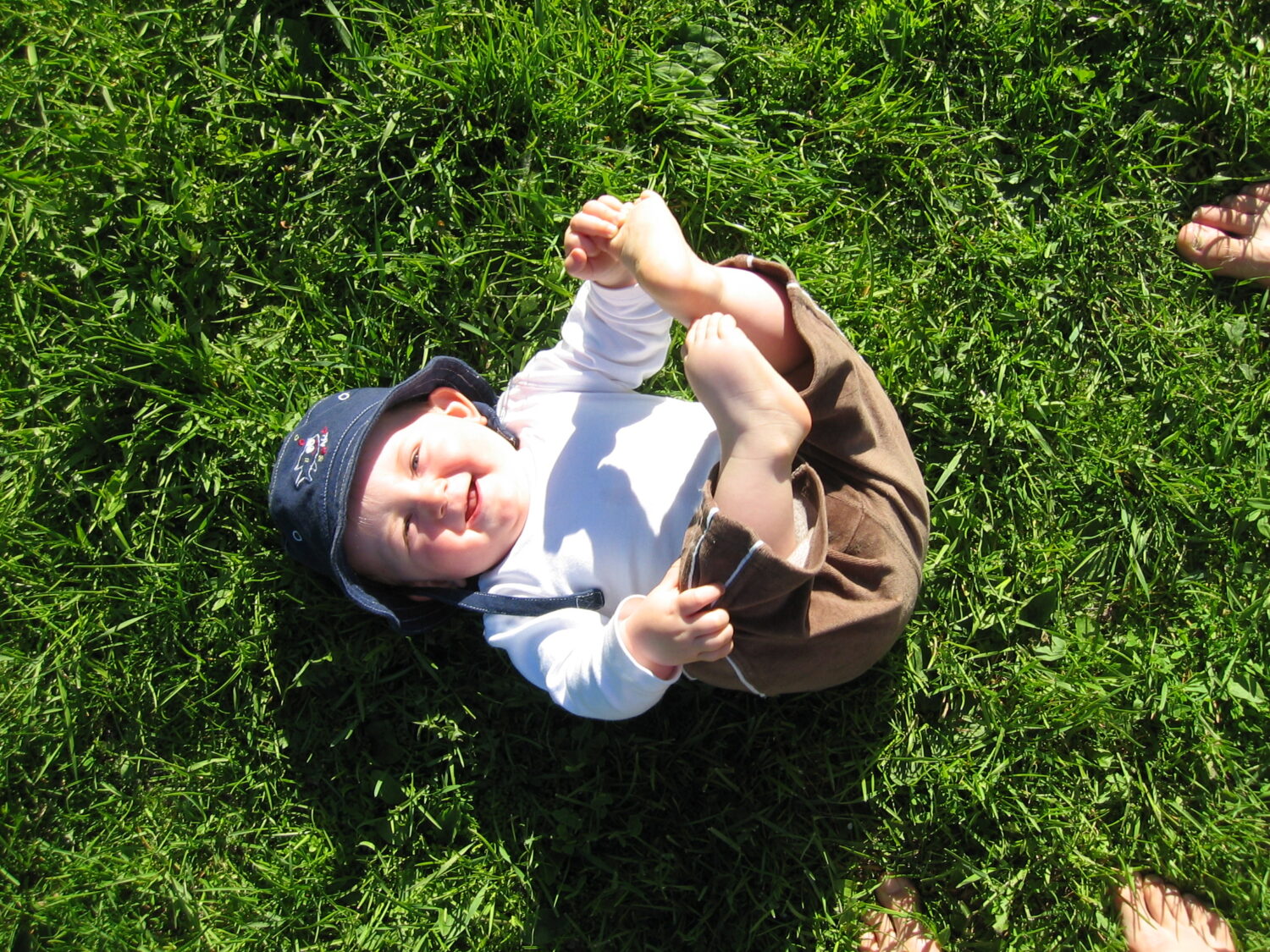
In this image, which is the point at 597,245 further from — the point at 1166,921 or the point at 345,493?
the point at 1166,921

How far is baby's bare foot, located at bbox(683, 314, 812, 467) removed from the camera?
217cm

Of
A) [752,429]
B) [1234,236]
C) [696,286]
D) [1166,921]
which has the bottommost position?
[1166,921]

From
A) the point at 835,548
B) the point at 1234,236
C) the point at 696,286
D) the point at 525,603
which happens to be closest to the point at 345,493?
the point at 525,603

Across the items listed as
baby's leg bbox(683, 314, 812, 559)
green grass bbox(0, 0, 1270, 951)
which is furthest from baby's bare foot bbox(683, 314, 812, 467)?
green grass bbox(0, 0, 1270, 951)

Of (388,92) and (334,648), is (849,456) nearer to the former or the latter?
(334,648)

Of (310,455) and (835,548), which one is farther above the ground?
(835,548)

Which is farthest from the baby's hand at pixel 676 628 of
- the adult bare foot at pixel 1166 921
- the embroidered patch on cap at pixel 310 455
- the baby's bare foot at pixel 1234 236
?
the baby's bare foot at pixel 1234 236

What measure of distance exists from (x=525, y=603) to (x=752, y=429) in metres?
0.79

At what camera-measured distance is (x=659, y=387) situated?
292 centimetres

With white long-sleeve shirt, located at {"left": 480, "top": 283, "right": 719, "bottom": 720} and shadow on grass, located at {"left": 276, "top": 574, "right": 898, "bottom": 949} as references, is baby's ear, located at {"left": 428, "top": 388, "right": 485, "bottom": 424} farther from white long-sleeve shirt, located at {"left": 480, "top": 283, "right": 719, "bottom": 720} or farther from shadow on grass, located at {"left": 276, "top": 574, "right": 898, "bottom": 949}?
shadow on grass, located at {"left": 276, "top": 574, "right": 898, "bottom": 949}

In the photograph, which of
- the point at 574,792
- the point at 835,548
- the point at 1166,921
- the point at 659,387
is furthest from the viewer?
the point at 659,387

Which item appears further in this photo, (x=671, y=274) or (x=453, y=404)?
(x=453, y=404)

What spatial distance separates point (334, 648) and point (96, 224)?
157 cm

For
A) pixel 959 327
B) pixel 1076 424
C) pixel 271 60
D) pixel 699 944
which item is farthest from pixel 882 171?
pixel 699 944
